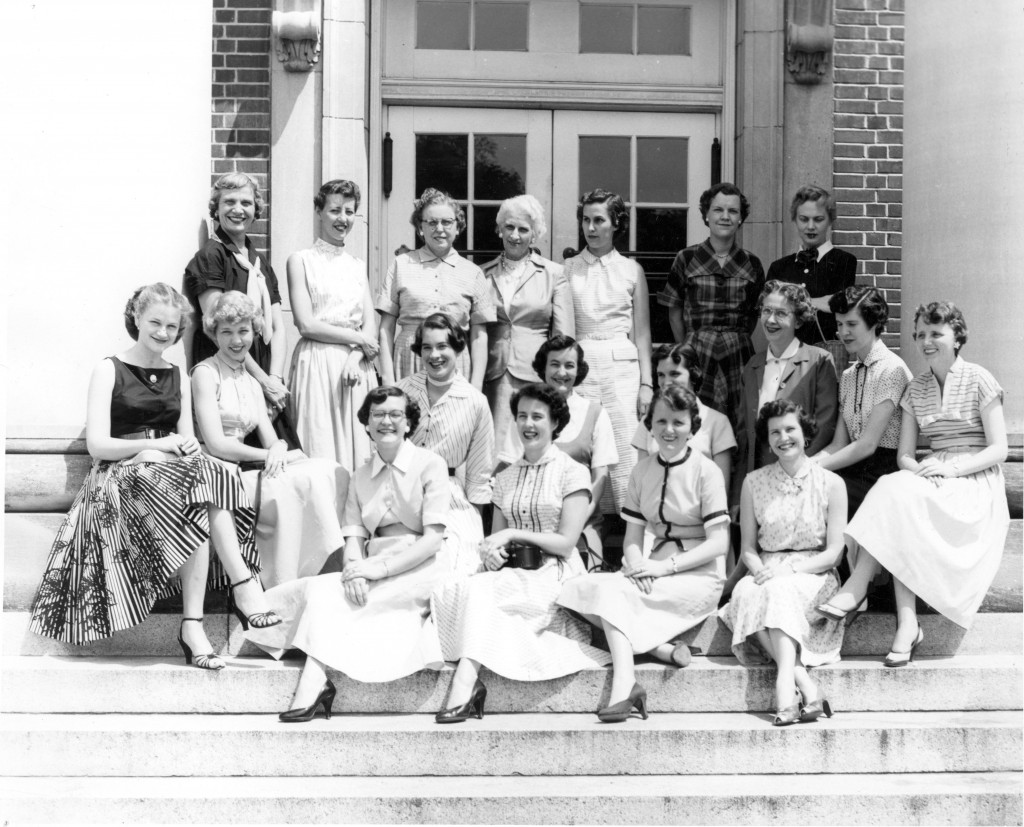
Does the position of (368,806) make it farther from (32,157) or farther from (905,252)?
(905,252)

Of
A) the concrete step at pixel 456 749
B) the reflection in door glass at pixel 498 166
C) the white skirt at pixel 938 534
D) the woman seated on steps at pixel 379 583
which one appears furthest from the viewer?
the reflection in door glass at pixel 498 166

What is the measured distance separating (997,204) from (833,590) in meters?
1.88

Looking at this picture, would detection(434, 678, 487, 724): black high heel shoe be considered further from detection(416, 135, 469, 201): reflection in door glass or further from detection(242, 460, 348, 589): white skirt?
detection(416, 135, 469, 201): reflection in door glass

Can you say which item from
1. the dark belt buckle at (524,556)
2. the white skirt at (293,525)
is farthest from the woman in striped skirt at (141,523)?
the dark belt buckle at (524,556)

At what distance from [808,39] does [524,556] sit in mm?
4121

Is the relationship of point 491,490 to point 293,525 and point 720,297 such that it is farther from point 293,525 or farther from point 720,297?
point 720,297

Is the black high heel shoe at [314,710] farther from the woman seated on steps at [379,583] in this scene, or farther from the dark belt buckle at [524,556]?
the dark belt buckle at [524,556]

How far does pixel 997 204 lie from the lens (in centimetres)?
618

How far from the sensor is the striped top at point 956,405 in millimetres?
5793

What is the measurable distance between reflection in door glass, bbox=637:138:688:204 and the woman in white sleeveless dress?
2.60 meters

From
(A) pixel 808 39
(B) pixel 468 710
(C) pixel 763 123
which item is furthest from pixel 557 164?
(B) pixel 468 710

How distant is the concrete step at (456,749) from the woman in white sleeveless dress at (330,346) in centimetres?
174

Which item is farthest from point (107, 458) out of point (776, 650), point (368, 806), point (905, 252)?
point (905, 252)

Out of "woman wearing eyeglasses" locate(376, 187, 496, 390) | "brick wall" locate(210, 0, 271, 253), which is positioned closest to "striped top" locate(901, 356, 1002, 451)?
"woman wearing eyeglasses" locate(376, 187, 496, 390)
